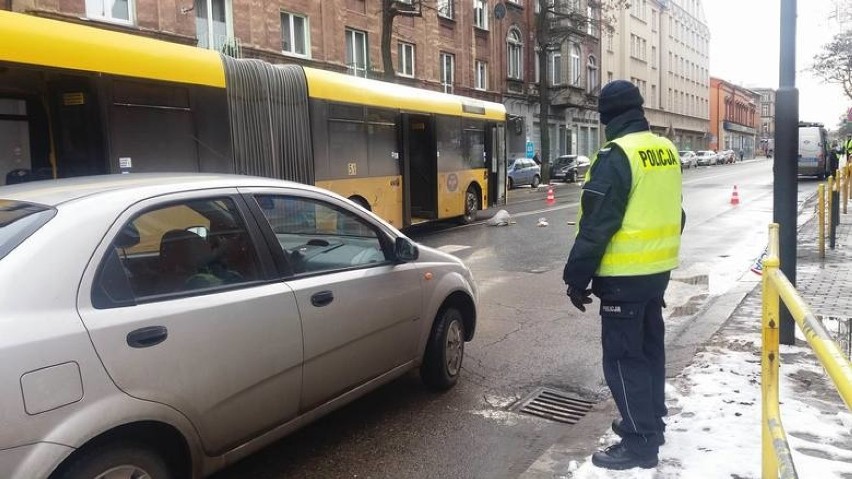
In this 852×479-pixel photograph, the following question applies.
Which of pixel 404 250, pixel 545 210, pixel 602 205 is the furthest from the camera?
pixel 545 210

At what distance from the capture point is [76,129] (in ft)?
26.2

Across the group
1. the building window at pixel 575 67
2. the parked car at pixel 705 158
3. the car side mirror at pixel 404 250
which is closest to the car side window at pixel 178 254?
the car side mirror at pixel 404 250

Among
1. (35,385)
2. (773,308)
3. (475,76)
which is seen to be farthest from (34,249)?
(475,76)

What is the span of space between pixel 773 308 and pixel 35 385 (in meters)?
2.77

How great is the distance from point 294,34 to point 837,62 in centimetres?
2564

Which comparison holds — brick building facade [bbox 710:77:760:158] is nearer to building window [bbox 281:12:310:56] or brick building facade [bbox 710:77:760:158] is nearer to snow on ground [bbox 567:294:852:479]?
building window [bbox 281:12:310:56]

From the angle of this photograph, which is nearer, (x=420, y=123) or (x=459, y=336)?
(x=459, y=336)

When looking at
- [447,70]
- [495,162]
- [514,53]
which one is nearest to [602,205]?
[495,162]

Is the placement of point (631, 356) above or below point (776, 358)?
below

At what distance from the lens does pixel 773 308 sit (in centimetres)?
280

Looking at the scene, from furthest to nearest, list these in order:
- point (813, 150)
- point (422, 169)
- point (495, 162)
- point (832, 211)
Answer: point (813, 150) → point (495, 162) → point (422, 169) → point (832, 211)

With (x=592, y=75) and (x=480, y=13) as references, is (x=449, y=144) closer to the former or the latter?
(x=480, y=13)

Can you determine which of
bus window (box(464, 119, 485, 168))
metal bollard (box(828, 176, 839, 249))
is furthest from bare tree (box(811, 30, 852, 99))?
metal bollard (box(828, 176, 839, 249))

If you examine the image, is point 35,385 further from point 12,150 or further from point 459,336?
point 12,150
